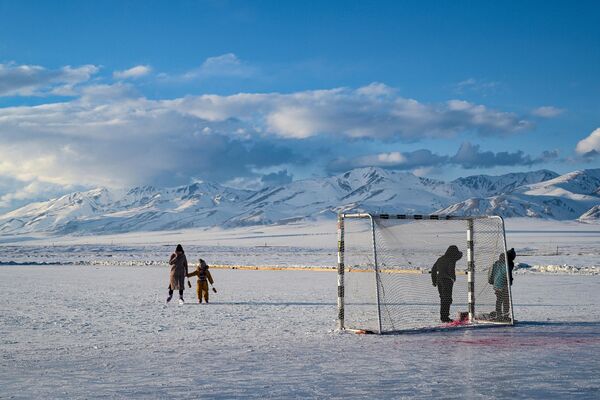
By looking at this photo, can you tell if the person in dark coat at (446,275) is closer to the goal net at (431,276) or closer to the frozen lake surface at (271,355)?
the goal net at (431,276)

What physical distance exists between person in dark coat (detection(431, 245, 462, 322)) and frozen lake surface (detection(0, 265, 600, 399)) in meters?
1.29

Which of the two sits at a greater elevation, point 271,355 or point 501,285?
point 501,285

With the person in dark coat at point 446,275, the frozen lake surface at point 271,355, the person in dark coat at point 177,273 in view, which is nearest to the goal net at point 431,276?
the person in dark coat at point 446,275

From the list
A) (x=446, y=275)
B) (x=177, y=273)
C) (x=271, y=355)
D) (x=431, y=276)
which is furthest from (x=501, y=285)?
(x=177, y=273)

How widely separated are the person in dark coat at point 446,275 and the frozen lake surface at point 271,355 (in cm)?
129

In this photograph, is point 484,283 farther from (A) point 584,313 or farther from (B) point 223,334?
(B) point 223,334

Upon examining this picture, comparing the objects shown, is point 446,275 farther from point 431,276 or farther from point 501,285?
point 501,285

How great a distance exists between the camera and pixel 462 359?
36.1 feet

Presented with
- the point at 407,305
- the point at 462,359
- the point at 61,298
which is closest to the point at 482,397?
the point at 462,359

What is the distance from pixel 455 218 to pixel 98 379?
8841mm

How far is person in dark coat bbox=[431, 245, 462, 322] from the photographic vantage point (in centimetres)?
1573

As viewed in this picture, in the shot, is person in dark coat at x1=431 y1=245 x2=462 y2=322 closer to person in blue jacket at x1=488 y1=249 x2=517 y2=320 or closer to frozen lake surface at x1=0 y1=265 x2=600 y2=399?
person in blue jacket at x1=488 y1=249 x2=517 y2=320

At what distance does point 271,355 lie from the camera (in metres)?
11.3

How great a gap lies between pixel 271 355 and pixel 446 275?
5933 millimetres
